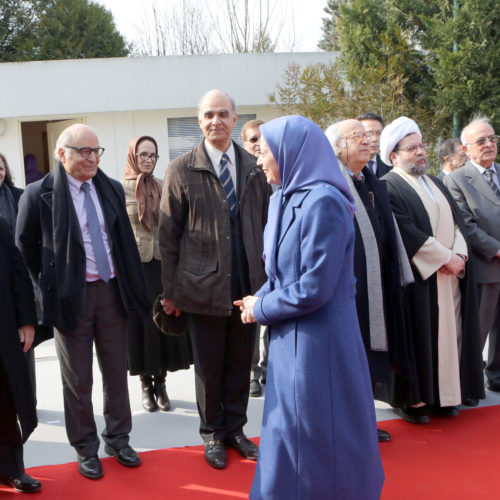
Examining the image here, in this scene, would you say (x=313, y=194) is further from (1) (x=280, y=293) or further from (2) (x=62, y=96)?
(2) (x=62, y=96)

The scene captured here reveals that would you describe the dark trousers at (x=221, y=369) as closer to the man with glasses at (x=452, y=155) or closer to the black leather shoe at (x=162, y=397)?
the black leather shoe at (x=162, y=397)

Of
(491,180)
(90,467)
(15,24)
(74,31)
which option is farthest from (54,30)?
(90,467)

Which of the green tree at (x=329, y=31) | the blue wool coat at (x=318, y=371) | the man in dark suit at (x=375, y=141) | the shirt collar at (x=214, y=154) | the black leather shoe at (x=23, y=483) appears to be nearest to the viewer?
the blue wool coat at (x=318, y=371)

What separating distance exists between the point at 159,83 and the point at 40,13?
13.4 m

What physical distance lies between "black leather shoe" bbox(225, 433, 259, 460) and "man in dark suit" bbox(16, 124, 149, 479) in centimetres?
58

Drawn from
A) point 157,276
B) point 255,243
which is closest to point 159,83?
point 157,276

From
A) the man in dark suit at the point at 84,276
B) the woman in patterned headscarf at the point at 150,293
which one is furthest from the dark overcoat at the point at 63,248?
the woman in patterned headscarf at the point at 150,293

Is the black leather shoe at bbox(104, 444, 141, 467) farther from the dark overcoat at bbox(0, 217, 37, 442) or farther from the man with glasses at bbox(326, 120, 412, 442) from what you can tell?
the man with glasses at bbox(326, 120, 412, 442)

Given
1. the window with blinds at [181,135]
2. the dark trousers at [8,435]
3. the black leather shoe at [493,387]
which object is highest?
the window with blinds at [181,135]

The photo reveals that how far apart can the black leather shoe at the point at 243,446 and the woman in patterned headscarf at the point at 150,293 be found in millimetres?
1036

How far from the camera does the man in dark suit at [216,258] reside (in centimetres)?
381

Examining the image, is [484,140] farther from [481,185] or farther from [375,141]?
[375,141]

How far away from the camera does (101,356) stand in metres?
3.89

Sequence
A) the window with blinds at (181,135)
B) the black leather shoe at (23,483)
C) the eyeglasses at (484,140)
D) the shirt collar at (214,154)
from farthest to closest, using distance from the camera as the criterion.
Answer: the window with blinds at (181,135)
the eyeglasses at (484,140)
the shirt collar at (214,154)
the black leather shoe at (23,483)
